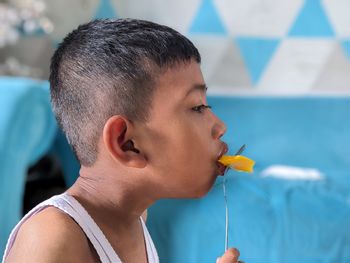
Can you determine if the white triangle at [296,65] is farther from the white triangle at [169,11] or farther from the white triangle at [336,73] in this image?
the white triangle at [169,11]

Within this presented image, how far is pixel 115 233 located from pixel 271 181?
33.3 inches

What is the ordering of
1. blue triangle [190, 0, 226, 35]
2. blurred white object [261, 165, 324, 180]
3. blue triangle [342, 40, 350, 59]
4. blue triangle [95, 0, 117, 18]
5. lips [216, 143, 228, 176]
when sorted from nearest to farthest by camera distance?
lips [216, 143, 228, 176]
blurred white object [261, 165, 324, 180]
blue triangle [342, 40, 350, 59]
blue triangle [190, 0, 226, 35]
blue triangle [95, 0, 117, 18]

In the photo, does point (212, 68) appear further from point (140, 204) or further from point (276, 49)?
point (140, 204)

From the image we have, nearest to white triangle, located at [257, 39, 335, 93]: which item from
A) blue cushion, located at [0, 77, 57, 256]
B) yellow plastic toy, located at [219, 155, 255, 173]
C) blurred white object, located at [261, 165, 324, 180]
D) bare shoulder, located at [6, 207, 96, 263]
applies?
blurred white object, located at [261, 165, 324, 180]

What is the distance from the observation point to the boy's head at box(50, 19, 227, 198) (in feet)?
2.34

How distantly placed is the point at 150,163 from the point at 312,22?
1358 millimetres

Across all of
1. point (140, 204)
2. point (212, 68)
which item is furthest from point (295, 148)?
point (140, 204)

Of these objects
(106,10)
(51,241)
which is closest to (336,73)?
(106,10)

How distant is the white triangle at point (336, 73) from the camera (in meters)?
1.91

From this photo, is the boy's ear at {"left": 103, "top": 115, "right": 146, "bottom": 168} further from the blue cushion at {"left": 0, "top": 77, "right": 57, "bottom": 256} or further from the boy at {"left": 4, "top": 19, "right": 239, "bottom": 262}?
the blue cushion at {"left": 0, "top": 77, "right": 57, "bottom": 256}

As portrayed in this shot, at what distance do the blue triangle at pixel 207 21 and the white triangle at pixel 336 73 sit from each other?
1.28ft

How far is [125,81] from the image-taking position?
2.33ft

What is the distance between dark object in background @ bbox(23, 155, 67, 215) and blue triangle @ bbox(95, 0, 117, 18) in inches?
24.6

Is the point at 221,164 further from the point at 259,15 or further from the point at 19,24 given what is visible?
the point at 19,24
